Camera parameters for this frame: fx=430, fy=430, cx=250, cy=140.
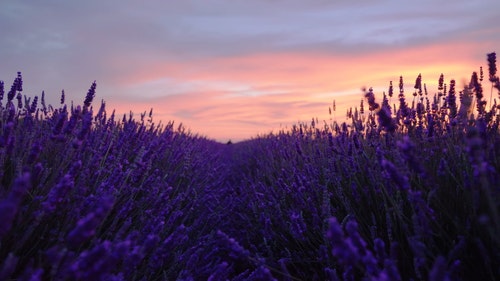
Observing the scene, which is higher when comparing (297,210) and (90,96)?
(90,96)

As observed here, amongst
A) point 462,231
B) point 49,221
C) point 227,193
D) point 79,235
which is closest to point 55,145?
point 49,221

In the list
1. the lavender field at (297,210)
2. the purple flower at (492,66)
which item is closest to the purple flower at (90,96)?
the lavender field at (297,210)

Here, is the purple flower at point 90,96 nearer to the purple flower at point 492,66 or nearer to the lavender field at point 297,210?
the lavender field at point 297,210

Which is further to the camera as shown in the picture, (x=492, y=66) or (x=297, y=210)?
(x=297, y=210)

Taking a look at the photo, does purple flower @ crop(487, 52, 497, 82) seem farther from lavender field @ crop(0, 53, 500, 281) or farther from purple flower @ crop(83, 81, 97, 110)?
purple flower @ crop(83, 81, 97, 110)

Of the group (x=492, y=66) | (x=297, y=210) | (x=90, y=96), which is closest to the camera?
(x=492, y=66)

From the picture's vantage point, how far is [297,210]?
116 inches

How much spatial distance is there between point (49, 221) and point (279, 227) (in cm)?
167

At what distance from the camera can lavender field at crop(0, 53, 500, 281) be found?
3.85 feet

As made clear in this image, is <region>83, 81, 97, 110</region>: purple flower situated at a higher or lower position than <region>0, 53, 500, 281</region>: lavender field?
higher

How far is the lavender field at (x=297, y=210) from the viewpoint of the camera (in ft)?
3.85

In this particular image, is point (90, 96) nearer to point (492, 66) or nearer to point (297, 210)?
point (297, 210)

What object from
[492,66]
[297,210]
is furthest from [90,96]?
[492,66]

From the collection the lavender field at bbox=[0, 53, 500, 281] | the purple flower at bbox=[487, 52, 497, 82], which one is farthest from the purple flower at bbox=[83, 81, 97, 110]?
the purple flower at bbox=[487, 52, 497, 82]
